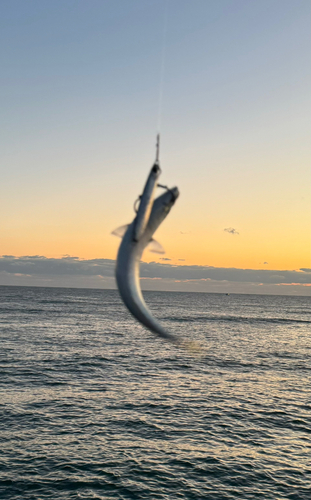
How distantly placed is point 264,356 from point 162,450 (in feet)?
A: 142

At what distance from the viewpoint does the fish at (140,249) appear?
586 cm

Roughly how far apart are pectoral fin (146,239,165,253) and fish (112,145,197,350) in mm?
157

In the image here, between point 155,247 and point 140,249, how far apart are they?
407 millimetres

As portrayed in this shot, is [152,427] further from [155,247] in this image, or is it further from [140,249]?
[140,249]

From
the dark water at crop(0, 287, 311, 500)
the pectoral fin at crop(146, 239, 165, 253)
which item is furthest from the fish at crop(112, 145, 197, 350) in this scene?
the dark water at crop(0, 287, 311, 500)

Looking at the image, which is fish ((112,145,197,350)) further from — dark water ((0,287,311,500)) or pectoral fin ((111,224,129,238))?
dark water ((0,287,311,500))

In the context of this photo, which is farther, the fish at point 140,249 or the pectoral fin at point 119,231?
the pectoral fin at point 119,231

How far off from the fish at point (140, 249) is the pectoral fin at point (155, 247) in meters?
0.16

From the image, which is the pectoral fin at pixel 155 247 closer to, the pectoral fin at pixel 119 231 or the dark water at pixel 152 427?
the pectoral fin at pixel 119 231

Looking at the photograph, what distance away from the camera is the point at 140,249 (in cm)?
628

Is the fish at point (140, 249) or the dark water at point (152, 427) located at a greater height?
the fish at point (140, 249)

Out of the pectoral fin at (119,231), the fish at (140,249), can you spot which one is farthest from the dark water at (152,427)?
the pectoral fin at (119,231)

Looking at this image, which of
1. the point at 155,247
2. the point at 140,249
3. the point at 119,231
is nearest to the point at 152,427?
the point at 155,247

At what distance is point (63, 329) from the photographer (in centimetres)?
9656
